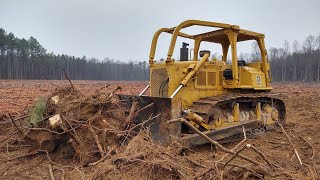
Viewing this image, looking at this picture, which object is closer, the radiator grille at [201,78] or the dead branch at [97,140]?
the dead branch at [97,140]

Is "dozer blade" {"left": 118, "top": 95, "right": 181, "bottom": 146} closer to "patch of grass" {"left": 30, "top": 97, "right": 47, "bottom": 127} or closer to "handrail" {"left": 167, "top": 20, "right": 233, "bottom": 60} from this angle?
"handrail" {"left": 167, "top": 20, "right": 233, "bottom": 60}

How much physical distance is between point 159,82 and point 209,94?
4.42ft

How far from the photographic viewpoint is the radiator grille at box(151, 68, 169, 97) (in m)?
7.69

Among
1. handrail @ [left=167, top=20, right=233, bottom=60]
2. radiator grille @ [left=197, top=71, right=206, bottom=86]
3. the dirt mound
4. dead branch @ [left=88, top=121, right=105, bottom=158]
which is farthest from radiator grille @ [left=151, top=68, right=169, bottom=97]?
dead branch @ [left=88, top=121, right=105, bottom=158]

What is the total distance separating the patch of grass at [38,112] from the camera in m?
6.11

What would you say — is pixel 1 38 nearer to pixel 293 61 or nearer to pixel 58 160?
pixel 58 160

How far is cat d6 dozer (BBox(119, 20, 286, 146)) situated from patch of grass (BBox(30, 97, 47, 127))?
196cm

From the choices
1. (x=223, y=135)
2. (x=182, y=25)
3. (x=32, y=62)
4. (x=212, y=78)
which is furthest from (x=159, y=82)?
(x=32, y=62)

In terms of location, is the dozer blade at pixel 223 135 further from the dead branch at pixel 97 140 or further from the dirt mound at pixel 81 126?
the dead branch at pixel 97 140

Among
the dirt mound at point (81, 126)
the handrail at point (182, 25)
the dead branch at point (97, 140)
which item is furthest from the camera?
the handrail at point (182, 25)

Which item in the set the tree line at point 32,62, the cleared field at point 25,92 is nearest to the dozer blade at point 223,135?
the cleared field at point 25,92

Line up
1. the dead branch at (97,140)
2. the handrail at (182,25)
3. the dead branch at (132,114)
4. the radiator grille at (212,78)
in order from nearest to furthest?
the dead branch at (97,140) → the dead branch at (132,114) → the handrail at (182,25) → the radiator grille at (212,78)

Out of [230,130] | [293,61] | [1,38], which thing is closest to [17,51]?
Result: [1,38]

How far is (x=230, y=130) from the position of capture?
6.91m
